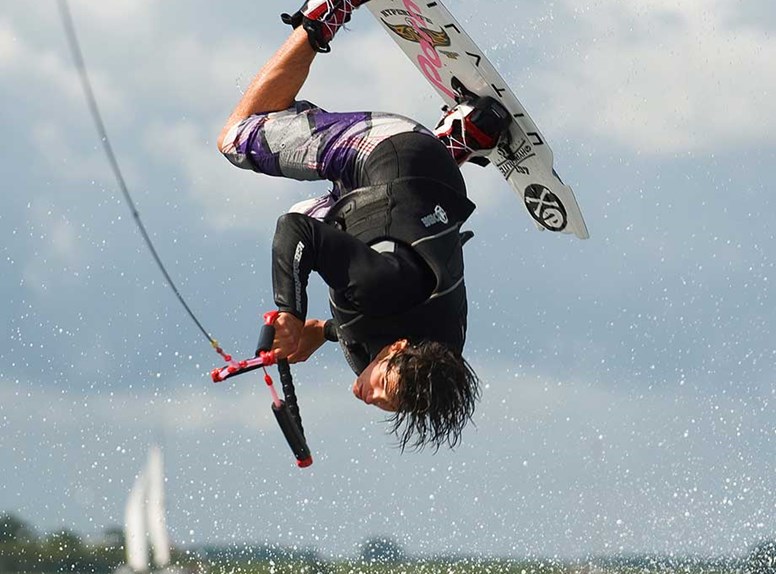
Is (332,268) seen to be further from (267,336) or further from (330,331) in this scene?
(330,331)

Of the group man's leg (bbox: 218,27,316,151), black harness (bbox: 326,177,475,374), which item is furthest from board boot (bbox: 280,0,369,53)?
black harness (bbox: 326,177,475,374)

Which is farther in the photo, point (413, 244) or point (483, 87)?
point (483, 87)

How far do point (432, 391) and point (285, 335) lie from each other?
2.98 ft

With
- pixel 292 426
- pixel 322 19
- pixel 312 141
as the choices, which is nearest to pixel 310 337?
pixel 312 141

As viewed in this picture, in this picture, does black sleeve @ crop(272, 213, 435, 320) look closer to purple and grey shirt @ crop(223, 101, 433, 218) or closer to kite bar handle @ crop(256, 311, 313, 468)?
kite bar handle @ crop(256, 311, 313, 468)

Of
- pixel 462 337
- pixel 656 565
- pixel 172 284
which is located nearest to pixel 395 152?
pixel 462 337

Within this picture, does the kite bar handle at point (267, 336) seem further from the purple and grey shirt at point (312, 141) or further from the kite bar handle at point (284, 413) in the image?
the purple and grey shirt at point (312, 141)

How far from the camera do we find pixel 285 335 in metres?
7.77

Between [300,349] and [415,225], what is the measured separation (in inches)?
50.3

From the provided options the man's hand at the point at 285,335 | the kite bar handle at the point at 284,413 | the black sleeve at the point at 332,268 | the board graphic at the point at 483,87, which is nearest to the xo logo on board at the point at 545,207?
the board graphic at the point at 483,87

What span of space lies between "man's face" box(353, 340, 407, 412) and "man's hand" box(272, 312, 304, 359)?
519 millimetres

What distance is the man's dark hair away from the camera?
7.98 meters

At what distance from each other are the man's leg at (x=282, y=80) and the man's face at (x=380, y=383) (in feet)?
6.35

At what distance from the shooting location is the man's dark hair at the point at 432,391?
7.98 meters
